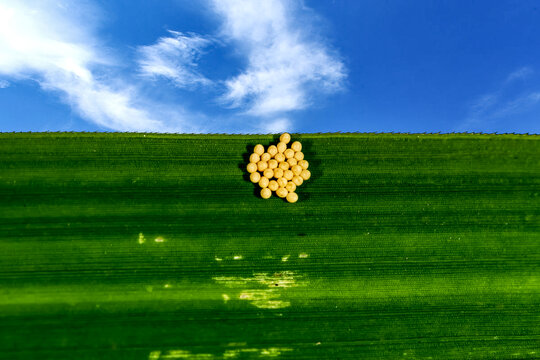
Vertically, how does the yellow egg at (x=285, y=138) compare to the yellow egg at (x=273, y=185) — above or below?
above

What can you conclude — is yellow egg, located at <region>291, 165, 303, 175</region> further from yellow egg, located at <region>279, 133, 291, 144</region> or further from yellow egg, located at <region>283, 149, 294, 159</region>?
yellow egg, located at <region>279, 133, 291, 144</region>

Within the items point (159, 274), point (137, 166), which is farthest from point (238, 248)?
point (137, 166)

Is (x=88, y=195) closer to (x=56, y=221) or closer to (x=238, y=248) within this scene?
(x=56, y=221)

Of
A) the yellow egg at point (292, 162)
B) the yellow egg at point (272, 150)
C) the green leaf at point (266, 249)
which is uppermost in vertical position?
the yellow egg at point (272, 150)

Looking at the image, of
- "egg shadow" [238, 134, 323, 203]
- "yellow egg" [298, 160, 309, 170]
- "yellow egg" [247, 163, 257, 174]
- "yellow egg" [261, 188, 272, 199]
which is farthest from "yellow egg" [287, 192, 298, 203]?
"yellow egg" [247, 163, 257, 174]

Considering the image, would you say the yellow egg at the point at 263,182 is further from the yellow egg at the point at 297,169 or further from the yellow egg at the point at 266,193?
the yellow egg at the point at 297,169

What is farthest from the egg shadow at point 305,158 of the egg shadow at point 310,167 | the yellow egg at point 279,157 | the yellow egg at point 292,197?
the yellow egg at point 279,157

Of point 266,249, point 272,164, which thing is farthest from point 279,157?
point 266,249

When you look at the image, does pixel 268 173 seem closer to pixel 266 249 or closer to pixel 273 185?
pixel 273 185
